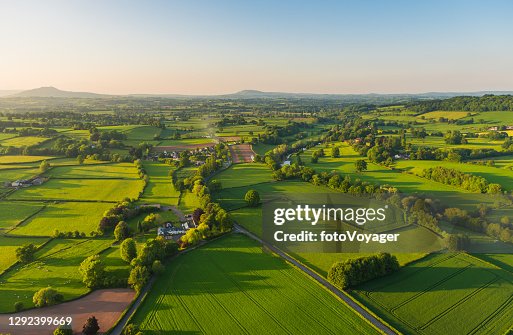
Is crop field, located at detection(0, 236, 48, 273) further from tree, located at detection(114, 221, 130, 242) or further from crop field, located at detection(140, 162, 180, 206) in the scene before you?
crop field, located at detection(140, 162, 180, 206)

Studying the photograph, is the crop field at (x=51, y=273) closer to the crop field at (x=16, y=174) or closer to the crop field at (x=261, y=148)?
the crop field at (x=16, y=174)

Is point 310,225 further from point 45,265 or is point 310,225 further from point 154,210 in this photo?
point 45,265

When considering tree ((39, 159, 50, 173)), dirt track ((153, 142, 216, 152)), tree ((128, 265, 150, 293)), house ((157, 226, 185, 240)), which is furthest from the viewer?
dirt track ((153, 142, 216, 152))

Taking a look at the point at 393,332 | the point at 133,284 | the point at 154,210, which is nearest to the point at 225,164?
the point at 154,210

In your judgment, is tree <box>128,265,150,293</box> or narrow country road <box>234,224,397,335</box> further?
tree <box>128,265,150,293</box>

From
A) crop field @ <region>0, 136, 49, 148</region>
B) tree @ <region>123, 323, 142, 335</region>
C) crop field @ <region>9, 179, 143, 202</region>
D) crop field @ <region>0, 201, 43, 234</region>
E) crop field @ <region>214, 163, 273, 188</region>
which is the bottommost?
tree @ <region>123, 323, 142, 335</region>

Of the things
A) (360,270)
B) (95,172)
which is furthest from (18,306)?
(95,172)

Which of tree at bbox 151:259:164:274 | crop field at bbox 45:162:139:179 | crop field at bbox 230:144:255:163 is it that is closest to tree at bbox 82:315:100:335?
tree at bbox 151:259:164:274
